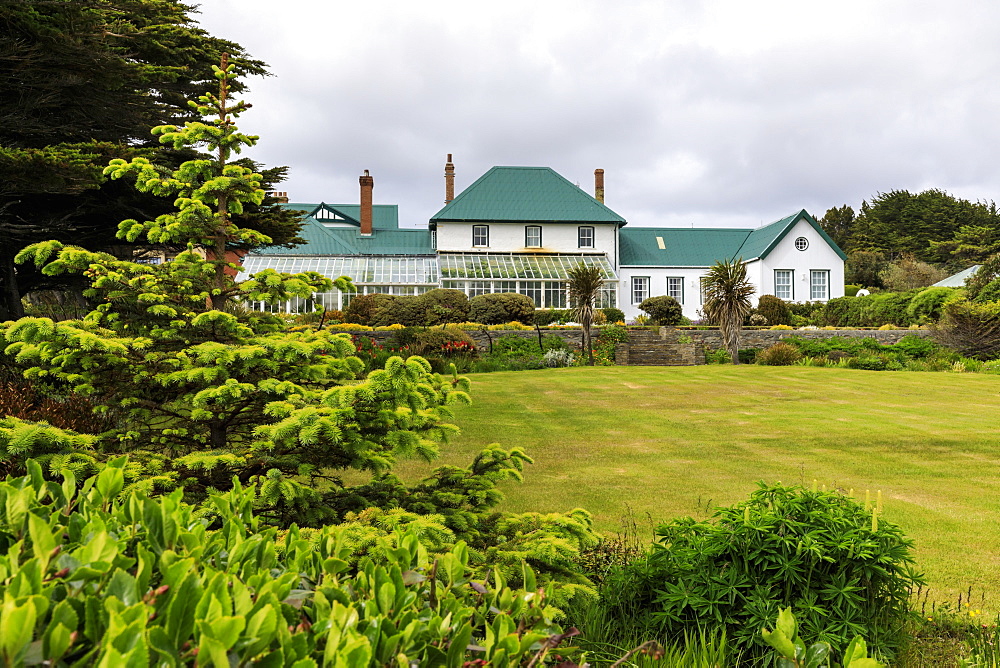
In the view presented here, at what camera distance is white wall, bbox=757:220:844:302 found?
3994 centimetres

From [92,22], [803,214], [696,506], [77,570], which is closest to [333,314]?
[92,22]

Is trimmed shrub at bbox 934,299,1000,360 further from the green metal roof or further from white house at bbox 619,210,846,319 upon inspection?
the green metal roof

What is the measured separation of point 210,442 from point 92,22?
364 inches

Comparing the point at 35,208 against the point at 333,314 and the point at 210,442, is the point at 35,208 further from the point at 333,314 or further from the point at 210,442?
the point at 333,314

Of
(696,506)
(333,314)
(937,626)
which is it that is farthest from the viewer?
(333,314)

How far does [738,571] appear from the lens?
352cm

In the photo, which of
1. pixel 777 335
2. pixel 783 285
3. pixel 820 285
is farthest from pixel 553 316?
pixel 820 285

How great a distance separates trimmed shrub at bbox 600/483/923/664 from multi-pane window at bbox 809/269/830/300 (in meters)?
40.5

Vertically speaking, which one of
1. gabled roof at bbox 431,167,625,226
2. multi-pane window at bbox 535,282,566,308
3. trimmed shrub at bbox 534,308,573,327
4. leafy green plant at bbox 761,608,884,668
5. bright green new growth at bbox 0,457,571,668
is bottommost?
leafy green plant at bbox 761,608,884,668

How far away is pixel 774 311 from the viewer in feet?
109

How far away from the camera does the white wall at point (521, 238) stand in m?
39.2

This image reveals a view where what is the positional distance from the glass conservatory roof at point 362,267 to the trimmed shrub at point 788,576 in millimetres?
32438

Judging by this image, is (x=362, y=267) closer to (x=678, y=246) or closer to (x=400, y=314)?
(x=400, y=314)

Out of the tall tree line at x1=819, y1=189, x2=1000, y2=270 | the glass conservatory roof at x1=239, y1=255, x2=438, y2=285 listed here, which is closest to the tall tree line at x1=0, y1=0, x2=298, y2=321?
the glass conservatory roof at x1=239, y1=255, x2=438, y2=285
